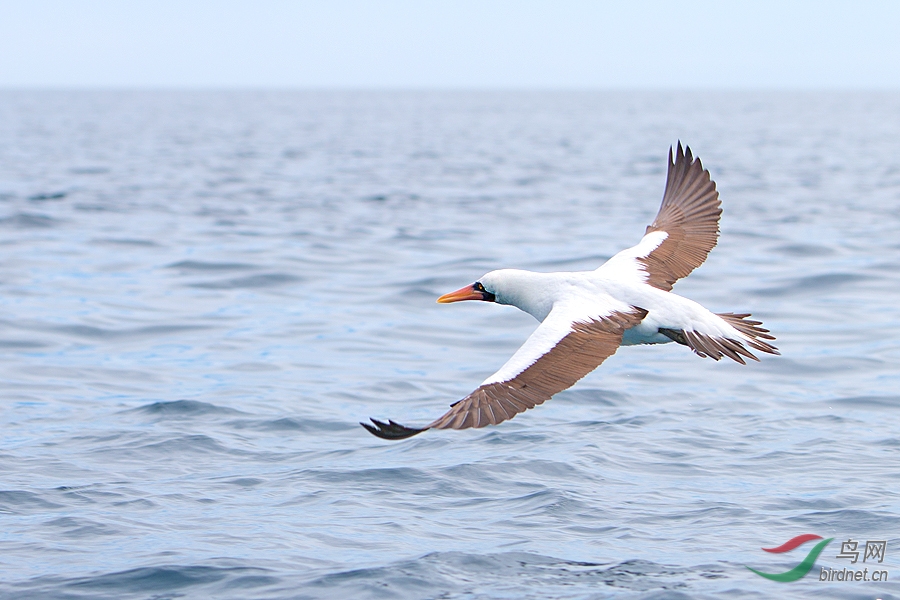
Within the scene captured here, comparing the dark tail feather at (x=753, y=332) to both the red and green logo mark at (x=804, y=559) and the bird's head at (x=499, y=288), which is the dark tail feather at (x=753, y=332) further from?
the bird's head at (x=499, y=288)

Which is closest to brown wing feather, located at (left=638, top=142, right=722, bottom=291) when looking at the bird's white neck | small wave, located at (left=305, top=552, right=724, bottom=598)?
the bird's white neck

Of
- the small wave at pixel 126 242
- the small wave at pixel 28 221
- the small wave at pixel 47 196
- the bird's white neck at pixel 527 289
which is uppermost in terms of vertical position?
the bird's white neck at pixel 527 289

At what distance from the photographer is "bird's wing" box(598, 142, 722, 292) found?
31.5 feet

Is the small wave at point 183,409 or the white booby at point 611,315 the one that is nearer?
the white booby at point 611,315

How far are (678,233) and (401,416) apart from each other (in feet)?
10.3

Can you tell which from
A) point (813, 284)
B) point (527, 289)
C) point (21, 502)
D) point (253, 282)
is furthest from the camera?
point (253, 282)

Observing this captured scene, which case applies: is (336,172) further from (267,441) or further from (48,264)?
(267,441)

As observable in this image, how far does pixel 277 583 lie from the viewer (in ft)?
21.2

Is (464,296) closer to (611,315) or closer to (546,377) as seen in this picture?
(611,315)

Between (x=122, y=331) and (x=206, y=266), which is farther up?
(x=206, y=266)

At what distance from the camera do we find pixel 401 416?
10.3 m

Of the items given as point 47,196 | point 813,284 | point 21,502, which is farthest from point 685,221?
point 47,196

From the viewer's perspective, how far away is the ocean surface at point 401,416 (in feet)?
22.3

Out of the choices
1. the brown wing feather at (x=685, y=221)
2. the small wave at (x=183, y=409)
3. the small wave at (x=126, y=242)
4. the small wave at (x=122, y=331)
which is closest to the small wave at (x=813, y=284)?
the brown wing feather at (x=685, y=221)
